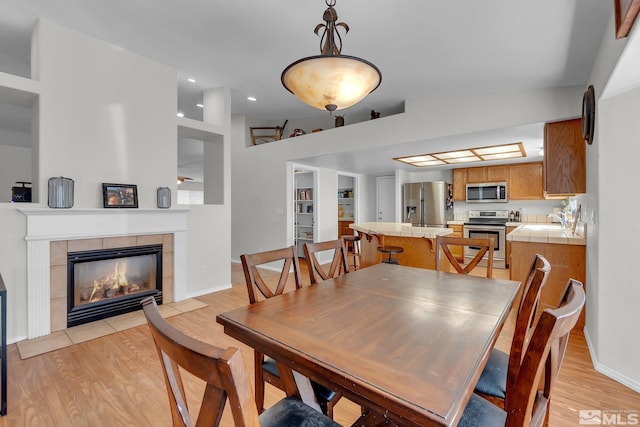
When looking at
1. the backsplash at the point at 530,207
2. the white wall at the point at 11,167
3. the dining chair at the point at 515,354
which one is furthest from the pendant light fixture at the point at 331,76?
the white wall at the point at 11,167

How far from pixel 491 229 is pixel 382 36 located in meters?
4.66

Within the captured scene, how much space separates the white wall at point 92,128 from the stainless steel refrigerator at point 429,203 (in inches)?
181

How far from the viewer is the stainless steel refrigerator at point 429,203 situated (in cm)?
642

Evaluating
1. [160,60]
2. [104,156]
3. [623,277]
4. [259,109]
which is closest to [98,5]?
[160,60]

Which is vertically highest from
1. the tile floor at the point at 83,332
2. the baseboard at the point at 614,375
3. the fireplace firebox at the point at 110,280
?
the fireplace firebox at the point at 110,280

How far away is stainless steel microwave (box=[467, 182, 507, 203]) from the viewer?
5875mm

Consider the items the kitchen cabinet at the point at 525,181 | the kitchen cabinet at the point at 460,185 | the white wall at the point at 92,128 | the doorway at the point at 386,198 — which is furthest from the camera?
the doorway at the point at 386,198

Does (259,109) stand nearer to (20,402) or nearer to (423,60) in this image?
(423,60)

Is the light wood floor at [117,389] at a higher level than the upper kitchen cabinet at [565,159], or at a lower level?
lower

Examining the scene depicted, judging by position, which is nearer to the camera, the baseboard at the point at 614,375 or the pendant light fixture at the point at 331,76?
the pendant light fixture at the point at 331,76

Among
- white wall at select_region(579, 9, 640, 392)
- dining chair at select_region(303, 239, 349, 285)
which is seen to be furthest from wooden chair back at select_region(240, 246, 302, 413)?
white wall at select_region(579, 9, 640, 392)

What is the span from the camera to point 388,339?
107 cm

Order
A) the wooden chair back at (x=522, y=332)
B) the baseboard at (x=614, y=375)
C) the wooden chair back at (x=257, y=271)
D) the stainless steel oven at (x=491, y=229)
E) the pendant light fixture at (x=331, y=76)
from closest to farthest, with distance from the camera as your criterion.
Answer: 1. the wooden chair back at (x=522, y=332)
2. the pendant light fixture at (x=331, y=76)
3. the wooden chair back at (x=257, y=271)
4. the baseboard at (x=614, y=375)
5. the stainless steel oven at (x=491, y=229)

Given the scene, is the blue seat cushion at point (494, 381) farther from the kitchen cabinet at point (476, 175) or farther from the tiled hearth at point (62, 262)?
the kitchen cabinet at point (476, 175)
